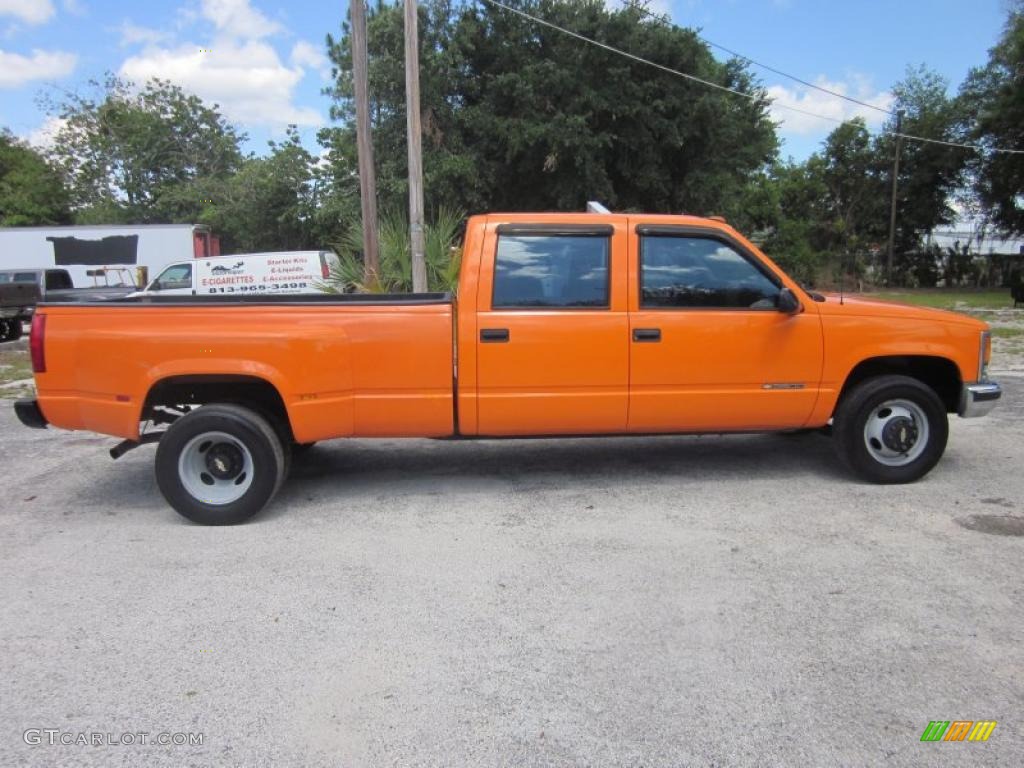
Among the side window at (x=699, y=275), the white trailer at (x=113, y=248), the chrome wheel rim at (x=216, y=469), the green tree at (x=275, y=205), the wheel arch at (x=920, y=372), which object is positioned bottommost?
the chrome wheel rim at (x=216, y=469)

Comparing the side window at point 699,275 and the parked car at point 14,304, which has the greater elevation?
the side window at point 699,275

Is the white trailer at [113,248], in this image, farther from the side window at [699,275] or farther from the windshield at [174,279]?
the side window at [699,275]

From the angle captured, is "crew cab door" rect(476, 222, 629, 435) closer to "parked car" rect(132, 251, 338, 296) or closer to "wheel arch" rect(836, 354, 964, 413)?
"wheel arch" rect(836, 354, 964, 413)

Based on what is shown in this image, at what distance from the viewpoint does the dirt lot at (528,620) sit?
103 inches

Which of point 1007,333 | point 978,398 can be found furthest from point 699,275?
point 1007,333

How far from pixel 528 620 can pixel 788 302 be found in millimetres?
2794

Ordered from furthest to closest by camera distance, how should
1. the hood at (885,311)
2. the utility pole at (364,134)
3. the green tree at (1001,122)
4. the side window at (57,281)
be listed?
1. the green tree at (1001,122)
2. the side window at (57,281)
3. the utility pole at (364,134)
4. the hood at (885,311)

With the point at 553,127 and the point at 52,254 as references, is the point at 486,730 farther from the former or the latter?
the point at 52,254

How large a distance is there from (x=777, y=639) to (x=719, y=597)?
42 centimetres

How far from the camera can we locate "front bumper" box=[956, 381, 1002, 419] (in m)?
5.09

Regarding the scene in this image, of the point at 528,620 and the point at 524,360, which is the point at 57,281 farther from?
the point at 528,620

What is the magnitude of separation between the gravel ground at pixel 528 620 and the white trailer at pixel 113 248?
22.2 meters

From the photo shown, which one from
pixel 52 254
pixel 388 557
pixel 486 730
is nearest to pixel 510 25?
pixel 52 254

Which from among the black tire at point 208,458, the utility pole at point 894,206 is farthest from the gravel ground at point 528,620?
the utility pole at point 894,206
